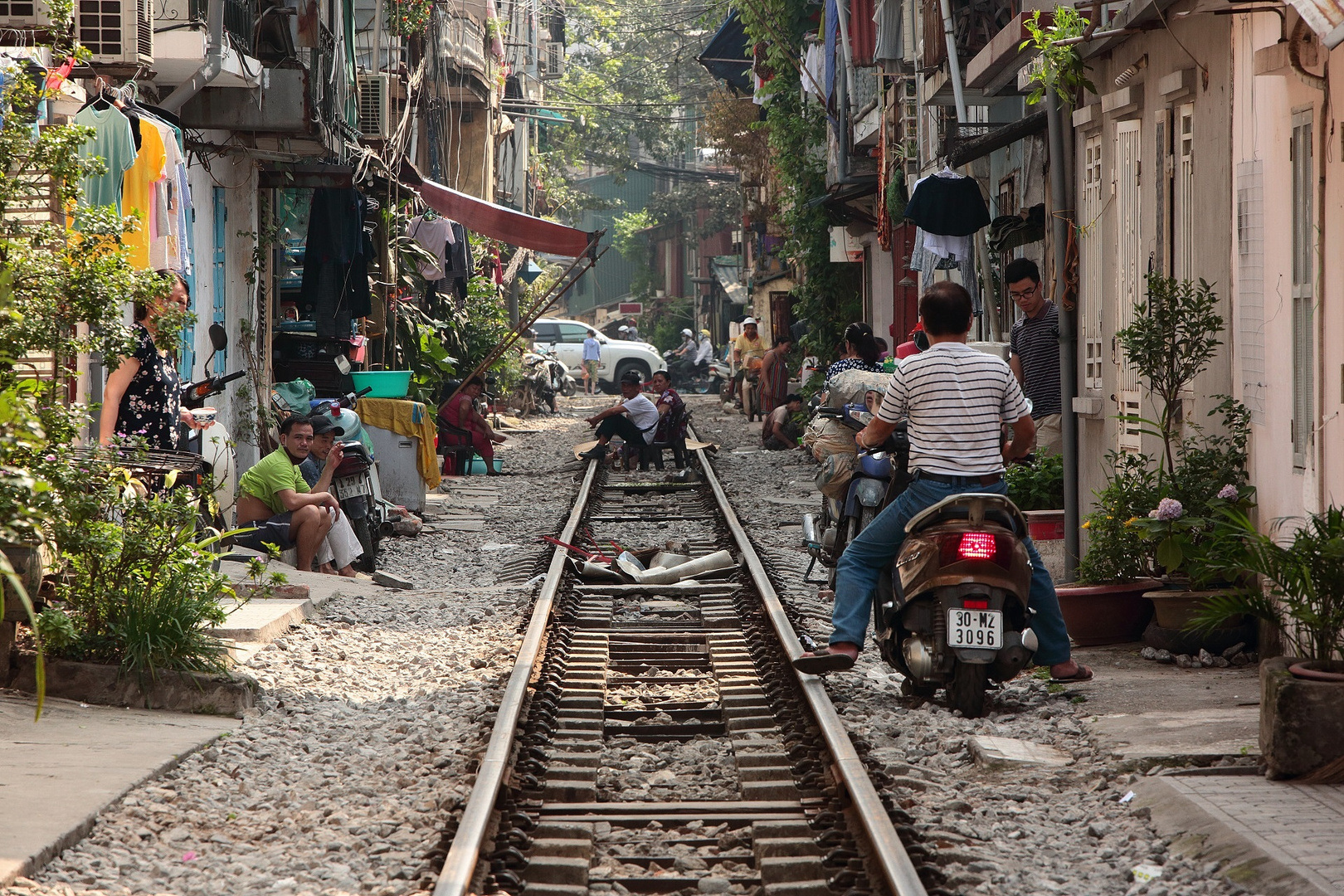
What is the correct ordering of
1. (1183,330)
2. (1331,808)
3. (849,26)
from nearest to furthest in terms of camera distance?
(1331,808), (1183,330), (849,26)

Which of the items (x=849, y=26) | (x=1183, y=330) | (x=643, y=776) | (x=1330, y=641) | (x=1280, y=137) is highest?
(x=849, y=26)

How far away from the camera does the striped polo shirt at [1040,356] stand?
10711 millimetres

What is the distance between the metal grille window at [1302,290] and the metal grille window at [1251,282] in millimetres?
435

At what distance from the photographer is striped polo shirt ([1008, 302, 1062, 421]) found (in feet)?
35.1

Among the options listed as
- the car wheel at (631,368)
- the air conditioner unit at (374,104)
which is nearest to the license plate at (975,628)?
the air conditioner unit at (374,104)

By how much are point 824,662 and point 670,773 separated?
107cm

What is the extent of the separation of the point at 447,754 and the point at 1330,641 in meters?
3.35

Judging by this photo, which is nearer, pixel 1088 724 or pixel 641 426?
pixel 1088 724

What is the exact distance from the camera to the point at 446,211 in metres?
17.5

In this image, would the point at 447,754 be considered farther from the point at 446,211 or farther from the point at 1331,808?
the point at 446,211

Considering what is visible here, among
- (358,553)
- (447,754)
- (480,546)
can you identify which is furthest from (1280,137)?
(480,546)

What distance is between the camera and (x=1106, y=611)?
8.16 meters

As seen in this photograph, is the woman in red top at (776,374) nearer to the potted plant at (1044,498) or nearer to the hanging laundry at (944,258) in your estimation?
the hanging laundry at (944,258)

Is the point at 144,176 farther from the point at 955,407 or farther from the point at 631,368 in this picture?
the point at 631,368
